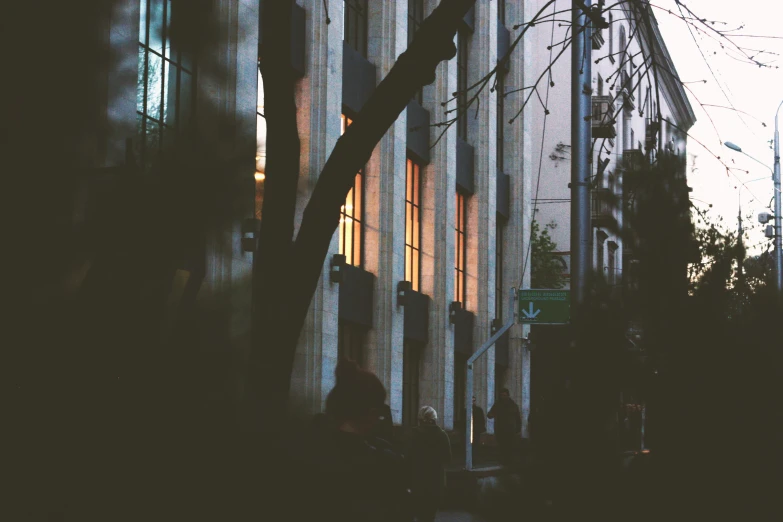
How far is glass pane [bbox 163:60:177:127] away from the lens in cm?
142

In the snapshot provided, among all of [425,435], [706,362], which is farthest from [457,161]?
[706,362]

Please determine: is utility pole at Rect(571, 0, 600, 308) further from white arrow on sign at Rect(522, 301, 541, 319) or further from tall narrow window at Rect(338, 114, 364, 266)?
tall narrow window at Rect(338, 114, 364, 266)

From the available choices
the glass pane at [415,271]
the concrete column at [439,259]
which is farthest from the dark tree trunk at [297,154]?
the concrete column at [439,259]

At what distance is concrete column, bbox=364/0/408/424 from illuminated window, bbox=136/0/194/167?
22.8m

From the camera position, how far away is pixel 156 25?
4.86ft

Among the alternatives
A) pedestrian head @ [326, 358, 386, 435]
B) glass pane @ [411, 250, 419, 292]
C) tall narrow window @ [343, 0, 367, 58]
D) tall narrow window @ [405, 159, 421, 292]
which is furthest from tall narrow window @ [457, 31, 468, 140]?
pedestrian head @ [326, 358, 386, 435]

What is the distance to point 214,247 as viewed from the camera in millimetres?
1606

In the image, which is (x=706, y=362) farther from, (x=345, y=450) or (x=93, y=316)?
(x=93, y=316)

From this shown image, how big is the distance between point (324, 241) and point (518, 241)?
3058cm

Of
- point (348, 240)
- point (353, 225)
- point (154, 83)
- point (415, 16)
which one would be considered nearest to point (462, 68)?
point (415, 16)

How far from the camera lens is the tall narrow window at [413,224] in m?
27.1

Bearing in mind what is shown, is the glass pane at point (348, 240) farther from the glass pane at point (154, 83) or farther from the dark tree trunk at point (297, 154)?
the glass pane at point (154, 83)

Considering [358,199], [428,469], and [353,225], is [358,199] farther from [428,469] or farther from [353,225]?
[428,469]

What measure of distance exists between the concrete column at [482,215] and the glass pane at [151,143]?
1164 inches
